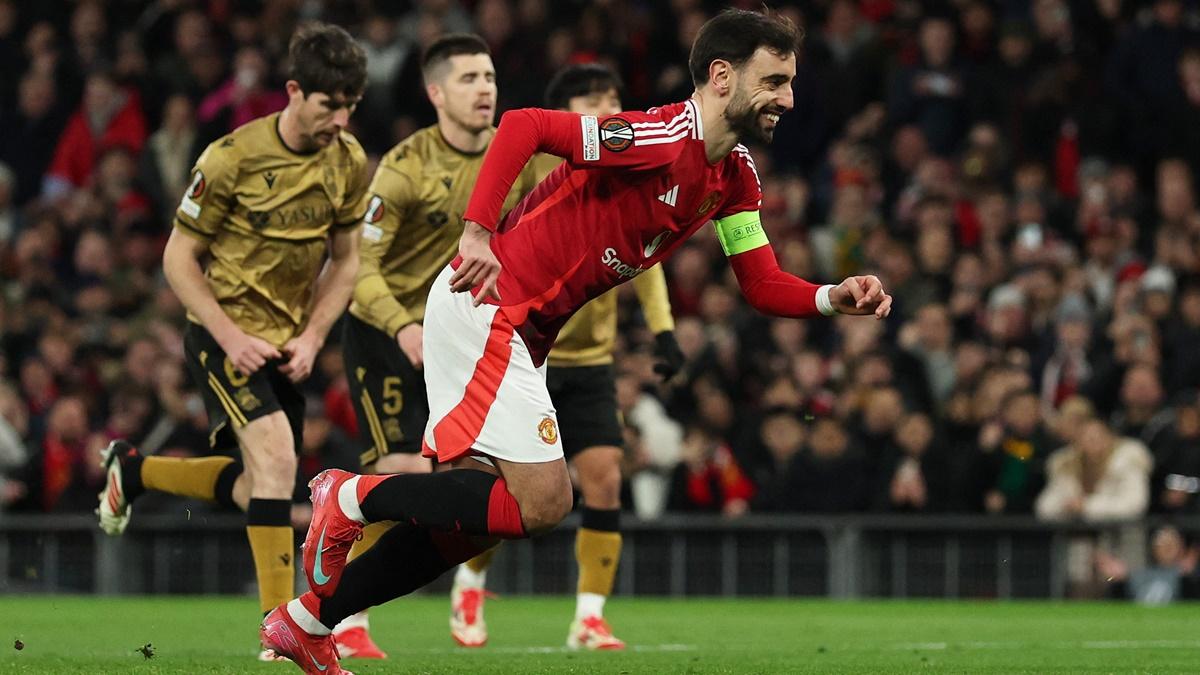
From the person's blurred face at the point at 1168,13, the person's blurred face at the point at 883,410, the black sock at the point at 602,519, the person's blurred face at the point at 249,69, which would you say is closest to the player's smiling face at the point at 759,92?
the black sock at the point at 602,519

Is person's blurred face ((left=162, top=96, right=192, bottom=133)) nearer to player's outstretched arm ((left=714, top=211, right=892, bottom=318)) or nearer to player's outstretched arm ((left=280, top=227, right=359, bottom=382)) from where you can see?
player's outstretched arm ((left=280, top=227, right=359, bottom=382))

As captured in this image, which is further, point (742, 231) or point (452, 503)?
point (742, 231)

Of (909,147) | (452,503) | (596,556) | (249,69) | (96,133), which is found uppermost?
(249,69)

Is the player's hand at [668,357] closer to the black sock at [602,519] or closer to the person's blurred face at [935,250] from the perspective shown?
the black sock at [602,519]

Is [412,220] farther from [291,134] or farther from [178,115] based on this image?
[178,115]

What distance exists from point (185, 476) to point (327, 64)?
7.14 ft

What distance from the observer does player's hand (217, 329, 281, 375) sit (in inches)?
352

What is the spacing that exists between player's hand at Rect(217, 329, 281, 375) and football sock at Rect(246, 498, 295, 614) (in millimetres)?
569

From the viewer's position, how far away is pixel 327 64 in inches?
349

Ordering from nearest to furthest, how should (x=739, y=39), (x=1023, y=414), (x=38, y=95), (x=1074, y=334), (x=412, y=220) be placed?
(x=739, y=39) < (x=412, y=220) < (x=1023, y=414) < (x=1074, y=334) < (x=38, y=95)

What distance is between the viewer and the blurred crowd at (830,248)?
48.1ft

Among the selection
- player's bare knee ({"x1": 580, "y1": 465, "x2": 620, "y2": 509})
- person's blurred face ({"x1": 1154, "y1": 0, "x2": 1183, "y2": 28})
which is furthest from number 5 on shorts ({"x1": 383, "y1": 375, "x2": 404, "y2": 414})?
person's blurred face ({"x1": 1154, "y1": 0, "x2": 1183, "y2": 28})

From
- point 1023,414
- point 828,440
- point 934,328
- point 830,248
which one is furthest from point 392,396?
point 830,248

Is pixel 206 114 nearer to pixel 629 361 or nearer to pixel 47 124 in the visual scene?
pixel 47 124
